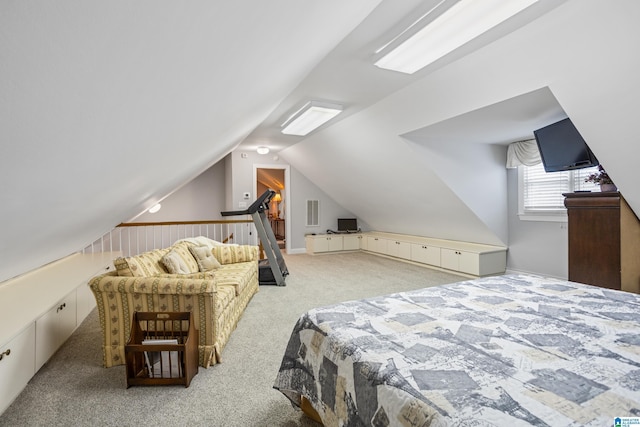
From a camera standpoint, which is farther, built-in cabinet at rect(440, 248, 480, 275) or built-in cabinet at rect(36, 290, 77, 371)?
built-in cabinet at rect(440, 248, 480, 275)

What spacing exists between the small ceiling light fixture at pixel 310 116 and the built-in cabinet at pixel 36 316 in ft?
10.6

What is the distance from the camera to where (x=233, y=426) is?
1865mm

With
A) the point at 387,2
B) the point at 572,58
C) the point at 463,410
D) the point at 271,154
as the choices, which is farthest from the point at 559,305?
the point at 271,154

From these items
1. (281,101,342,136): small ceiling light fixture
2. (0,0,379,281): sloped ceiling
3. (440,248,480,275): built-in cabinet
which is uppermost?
(281,101,342,136): small ceiling light fixture

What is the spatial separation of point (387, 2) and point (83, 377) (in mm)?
3483

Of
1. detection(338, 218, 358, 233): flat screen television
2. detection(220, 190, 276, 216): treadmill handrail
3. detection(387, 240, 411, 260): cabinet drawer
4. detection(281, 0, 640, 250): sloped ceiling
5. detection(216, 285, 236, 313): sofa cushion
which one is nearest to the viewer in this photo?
detection(281, 0, 640, 250): sloped ceiling

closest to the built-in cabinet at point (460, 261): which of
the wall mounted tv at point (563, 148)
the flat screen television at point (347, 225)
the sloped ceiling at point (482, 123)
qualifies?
the sloped ceiling at point (482, 123)

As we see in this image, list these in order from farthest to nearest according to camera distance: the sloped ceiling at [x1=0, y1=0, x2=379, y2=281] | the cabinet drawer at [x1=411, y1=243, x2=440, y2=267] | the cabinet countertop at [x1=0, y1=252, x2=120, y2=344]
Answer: the cabinet drawer at [x1=411, y1=243, x2=440, y2=267], the cabinet countertop at [x1=0, y1=252, x2=120, y2=344], the sloped ceiling at [x1=0, y1=0, x2=379, y2=281]

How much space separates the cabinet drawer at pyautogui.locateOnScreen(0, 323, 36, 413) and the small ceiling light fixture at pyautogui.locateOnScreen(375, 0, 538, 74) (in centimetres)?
334

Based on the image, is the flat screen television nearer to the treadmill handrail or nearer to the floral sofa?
the treadmill handrail

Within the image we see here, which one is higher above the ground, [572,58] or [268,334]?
[572,58]

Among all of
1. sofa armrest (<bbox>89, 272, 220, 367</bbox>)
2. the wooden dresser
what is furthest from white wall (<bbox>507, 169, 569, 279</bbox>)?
sofa armrest (<bbox>89, 272, 220, 367</bbox>)

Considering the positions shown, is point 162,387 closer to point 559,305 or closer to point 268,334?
point 268,334

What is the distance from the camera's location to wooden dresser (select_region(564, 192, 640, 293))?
3270mm
